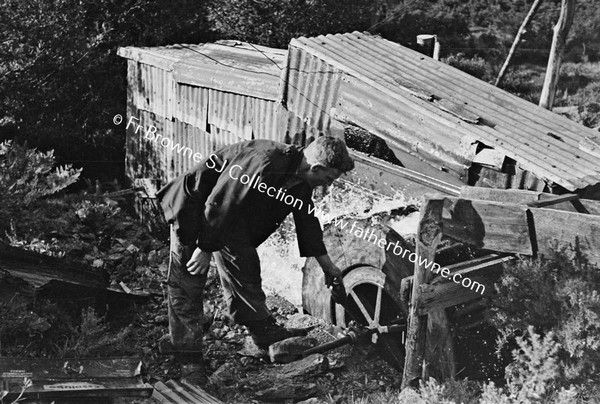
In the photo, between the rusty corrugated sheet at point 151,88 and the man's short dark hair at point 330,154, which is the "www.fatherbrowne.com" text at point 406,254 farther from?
the rusty corrugated sheet at point 151,88

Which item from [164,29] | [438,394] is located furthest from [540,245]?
[164,29]

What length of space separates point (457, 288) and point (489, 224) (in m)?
0.57

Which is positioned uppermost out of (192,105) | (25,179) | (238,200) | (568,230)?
(568,230)

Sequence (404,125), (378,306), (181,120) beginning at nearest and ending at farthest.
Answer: (378,306)
(404,125)
(181,120)

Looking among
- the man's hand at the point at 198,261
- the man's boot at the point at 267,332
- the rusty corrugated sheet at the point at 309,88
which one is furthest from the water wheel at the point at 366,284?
the rusty corrugated sheet at the point at 309,88

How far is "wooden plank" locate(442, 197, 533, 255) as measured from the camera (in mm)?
5145

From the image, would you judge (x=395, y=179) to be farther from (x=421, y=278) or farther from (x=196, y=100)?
(x=196, y=100)

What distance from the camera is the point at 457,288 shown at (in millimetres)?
5555

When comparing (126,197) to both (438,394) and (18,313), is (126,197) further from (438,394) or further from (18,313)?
(438,394)

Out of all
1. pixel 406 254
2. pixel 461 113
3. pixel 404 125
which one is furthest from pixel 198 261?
pixel 461 113

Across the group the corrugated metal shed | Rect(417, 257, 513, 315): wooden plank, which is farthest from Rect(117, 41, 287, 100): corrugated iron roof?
Rect(417, 257, 513, 315): wooden plank

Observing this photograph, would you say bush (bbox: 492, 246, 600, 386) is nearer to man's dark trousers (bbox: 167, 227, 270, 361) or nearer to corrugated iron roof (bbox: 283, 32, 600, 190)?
corrugated iron roof (bbox: 283, 32, 600, 190)

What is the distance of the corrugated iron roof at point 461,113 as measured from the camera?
701cm

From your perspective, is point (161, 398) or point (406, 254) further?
point (406, 254)
